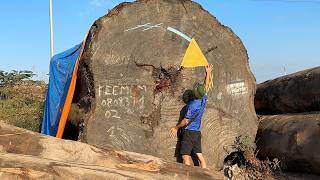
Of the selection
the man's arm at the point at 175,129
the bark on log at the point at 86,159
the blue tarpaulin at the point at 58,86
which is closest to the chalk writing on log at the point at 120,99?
the man's arm at the point at 175,129

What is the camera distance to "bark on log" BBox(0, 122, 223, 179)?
3766 mm

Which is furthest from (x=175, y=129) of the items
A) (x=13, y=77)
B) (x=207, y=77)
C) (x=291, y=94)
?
(x=13, y=77)

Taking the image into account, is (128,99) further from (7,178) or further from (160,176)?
(7,178)

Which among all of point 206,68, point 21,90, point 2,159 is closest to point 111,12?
point 206,68

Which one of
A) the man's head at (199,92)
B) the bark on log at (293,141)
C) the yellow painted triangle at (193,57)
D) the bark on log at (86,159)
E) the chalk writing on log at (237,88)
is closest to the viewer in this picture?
the bark on log at (86,159)

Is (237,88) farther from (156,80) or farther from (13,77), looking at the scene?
(13,77)

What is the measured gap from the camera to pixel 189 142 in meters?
5.60

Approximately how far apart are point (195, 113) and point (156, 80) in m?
0.59

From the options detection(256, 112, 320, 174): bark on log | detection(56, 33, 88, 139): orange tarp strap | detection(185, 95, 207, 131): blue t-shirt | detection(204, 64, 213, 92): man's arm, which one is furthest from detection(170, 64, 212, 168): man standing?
detection(56, 33, 88, 139): orange tarp strap

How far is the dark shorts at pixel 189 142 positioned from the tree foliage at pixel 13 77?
11398 millimetres

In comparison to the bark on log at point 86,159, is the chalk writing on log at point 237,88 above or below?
above

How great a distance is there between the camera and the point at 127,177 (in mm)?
3855

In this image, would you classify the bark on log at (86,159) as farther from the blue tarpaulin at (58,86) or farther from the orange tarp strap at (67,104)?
the blue tarpaulin at (58,86)

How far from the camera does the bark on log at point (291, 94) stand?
6113mm
